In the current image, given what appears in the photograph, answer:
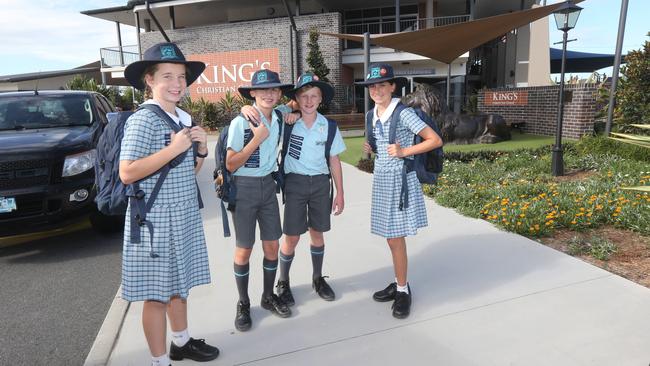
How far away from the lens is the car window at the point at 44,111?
5.43 meters

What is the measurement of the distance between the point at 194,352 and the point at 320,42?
1949 cm

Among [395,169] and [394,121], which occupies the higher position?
[394,121]

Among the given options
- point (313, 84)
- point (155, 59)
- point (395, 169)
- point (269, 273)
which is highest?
point (155, 59)

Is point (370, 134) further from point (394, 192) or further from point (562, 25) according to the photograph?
point (562, 25)

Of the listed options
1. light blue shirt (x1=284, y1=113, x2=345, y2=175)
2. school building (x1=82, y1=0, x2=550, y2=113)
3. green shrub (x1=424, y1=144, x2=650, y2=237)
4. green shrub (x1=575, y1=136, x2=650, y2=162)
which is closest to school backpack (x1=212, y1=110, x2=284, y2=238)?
light blue shirt (x1=284, y1=113, x2=345, y2=175)

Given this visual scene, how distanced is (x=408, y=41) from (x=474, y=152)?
281cm

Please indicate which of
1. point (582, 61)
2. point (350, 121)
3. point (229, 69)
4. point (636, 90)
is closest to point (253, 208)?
point (636, 90)

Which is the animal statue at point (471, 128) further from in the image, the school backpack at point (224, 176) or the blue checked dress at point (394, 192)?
the school backpack at point (224, 176)

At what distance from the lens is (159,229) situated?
2.20 metres

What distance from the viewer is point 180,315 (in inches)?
100

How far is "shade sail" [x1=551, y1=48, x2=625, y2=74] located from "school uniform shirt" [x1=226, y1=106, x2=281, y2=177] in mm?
25931

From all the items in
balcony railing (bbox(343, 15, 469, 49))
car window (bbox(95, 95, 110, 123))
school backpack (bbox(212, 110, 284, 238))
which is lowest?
school backpack (bbox(212, 110, 284, 238))

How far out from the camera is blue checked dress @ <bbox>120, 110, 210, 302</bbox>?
211 centimetres

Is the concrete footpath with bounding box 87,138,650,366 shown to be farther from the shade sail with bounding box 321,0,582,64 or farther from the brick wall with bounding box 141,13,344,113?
the brick wall with bounding box 141,13,344,113
